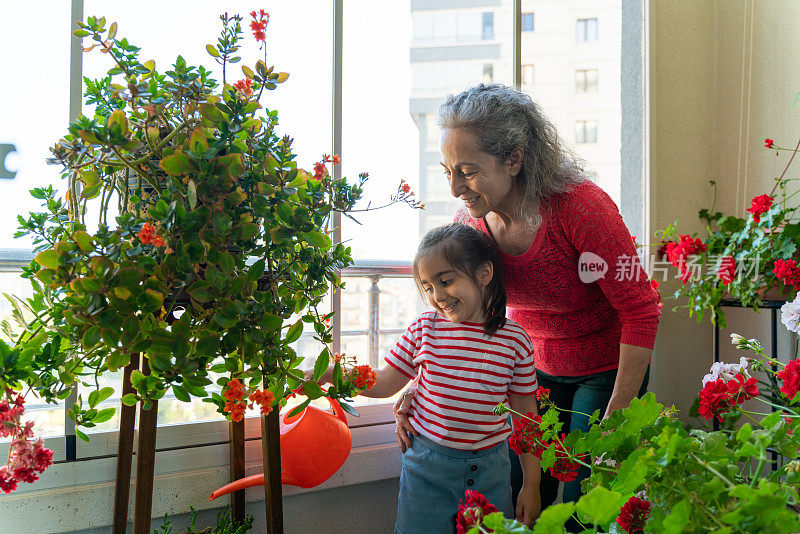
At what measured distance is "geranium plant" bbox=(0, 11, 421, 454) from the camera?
886 millimetres

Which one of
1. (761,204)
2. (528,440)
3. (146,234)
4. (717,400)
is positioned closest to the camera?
(717,400)

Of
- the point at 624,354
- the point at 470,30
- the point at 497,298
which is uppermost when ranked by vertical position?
the point at 470,30

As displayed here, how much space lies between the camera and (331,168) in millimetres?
1700

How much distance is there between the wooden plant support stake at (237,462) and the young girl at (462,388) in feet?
0.99

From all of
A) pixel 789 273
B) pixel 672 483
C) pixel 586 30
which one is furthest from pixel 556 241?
pixel 586 30

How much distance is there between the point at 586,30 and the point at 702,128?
100 centimetres

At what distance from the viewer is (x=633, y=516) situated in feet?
1.83

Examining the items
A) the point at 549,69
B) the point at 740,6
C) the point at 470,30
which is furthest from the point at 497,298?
the point at 549,69

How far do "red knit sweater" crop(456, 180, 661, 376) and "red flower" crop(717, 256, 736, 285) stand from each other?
2.18ft

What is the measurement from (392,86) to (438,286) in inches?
35.3

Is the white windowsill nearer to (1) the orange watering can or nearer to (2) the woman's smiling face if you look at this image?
(1) the orange watering can

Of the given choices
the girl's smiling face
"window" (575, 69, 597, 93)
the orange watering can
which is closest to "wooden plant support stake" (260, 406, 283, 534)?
the orange watering can

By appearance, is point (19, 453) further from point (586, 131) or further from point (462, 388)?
point (586, 131)

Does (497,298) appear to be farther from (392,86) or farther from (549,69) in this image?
(549,69)
